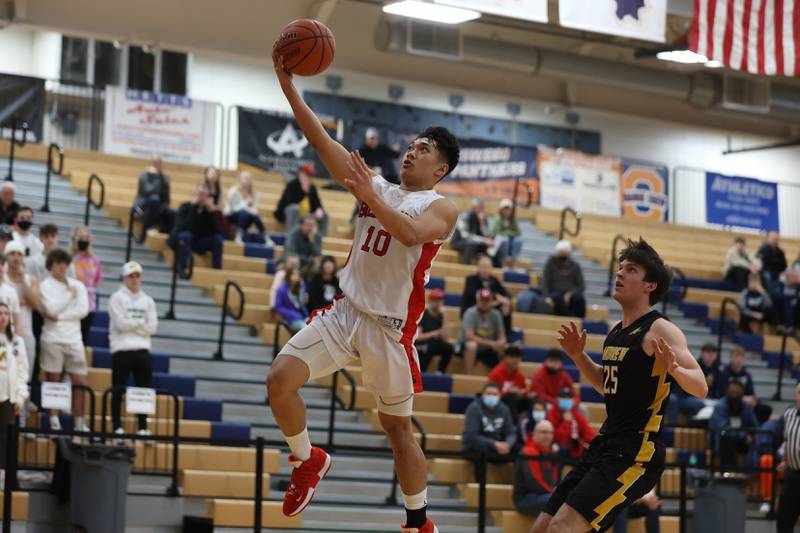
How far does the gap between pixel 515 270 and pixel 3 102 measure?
788 cm

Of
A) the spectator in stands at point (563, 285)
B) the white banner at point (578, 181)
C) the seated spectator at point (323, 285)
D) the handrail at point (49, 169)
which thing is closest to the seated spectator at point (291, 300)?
the seated spectator at point (323, 285)

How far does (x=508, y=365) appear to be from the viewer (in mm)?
14555

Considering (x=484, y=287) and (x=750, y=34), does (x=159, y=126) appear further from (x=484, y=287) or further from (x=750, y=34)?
(x=750, y=34)

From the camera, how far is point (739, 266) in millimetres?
21531

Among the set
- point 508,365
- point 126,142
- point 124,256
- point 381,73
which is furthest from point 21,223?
point 381,73

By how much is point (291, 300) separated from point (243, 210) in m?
2.53

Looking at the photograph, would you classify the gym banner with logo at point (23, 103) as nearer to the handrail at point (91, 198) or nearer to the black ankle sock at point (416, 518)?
the handrail at point (91, 198)

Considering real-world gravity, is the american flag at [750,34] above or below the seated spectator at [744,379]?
above

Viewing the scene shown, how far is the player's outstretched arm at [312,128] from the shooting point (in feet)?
21.2

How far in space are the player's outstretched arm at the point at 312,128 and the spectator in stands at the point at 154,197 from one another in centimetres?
1063

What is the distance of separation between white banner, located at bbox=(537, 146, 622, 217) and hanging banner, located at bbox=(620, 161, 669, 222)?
1.00 ft

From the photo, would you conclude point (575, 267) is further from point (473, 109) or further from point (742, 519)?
point (473, 109)

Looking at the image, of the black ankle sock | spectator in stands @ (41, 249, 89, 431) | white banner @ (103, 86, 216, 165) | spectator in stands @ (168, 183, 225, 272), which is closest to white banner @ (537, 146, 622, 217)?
white banner @ (103, 86, 216, 165)

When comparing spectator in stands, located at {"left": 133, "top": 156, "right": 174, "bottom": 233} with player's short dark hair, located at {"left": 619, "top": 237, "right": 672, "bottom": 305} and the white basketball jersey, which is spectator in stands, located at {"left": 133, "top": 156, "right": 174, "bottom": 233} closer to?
the white basketball jersey
